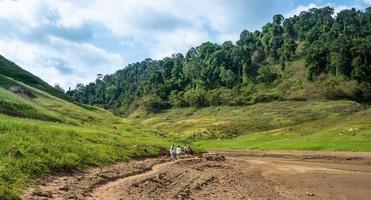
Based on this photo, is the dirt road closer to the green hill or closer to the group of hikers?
the green hill

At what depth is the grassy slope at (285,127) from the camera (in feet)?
321

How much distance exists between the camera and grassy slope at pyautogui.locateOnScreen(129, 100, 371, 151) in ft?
321

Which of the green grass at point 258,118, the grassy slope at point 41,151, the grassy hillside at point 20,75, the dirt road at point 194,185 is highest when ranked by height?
the grassy hillside at point 20,75

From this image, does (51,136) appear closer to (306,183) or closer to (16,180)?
(16,180)

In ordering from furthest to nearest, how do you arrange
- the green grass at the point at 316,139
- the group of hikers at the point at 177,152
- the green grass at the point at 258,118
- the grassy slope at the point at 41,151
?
the green grass at the point at 258,118, the green grass at the point at 316,139, the group of hikers at the point at 177,152, the grassy slope at the point at 41,151

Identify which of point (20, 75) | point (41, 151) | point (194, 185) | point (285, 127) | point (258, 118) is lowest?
point (194, 185)

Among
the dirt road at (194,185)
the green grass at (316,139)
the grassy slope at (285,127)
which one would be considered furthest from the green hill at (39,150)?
the grassy slope at (285,127)

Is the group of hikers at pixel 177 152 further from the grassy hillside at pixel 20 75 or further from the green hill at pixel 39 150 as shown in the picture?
the grassy hillside at pixel 20 75

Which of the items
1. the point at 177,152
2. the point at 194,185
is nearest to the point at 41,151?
the point at 194,185

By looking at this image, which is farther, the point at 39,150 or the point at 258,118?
the point at 258,118

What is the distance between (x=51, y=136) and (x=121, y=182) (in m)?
14.0

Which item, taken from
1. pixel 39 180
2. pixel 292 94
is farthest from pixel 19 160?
pixel 292 94

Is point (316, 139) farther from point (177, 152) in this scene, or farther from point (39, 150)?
point (39, 150)

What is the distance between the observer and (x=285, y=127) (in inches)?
5906
